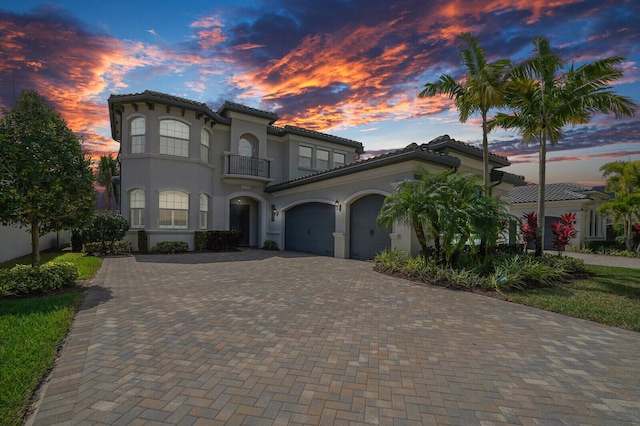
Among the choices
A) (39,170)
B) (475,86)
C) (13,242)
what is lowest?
(13,242)

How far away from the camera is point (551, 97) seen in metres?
10.6

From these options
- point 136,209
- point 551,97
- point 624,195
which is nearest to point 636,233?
point 624,195

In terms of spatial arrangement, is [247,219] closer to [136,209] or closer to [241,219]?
[241,219]

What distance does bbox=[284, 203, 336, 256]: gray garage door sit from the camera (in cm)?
1519

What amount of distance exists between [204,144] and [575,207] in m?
25.8

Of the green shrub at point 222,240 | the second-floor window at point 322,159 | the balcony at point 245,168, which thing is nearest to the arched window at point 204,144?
the balcony at point 245,168

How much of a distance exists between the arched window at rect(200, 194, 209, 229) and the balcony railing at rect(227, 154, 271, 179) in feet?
6.91

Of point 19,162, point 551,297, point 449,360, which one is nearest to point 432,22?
point 551,297

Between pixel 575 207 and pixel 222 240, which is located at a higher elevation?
pixel 575 207

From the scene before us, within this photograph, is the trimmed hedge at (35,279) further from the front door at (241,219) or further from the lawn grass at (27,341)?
the front door at (241,219)

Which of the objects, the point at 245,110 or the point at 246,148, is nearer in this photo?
the point at 245,110

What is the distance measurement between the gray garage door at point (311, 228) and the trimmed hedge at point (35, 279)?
10138 mm

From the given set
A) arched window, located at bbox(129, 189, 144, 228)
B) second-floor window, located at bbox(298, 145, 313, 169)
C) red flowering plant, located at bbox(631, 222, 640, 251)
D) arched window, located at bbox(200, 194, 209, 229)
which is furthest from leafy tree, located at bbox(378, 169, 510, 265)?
red flowering plant, located at bbox(631, 222, 640, 251)

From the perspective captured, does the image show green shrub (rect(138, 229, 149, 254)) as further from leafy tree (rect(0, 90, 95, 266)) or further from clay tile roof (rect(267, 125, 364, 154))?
clay tile roof (rect(267, 125, 364, 154))
